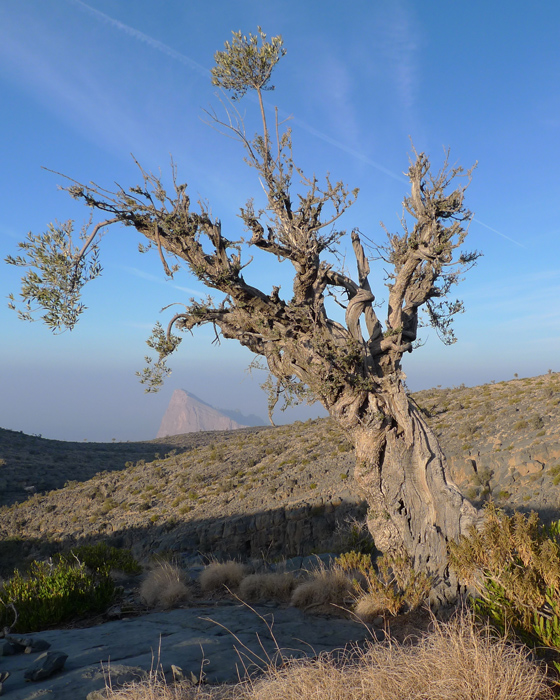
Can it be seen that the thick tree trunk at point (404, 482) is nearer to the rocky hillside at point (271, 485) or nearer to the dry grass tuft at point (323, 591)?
the dry grass tuft at point (323, 591)

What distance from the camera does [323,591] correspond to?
807 cm

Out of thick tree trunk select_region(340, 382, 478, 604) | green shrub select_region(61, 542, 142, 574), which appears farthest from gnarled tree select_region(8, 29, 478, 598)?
green shrub select_region(61, 542, 142, 574)

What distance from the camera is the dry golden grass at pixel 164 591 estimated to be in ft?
29.3

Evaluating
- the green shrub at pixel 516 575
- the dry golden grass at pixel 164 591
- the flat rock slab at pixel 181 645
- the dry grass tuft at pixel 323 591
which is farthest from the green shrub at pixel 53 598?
the green shrub at pixel 516 575

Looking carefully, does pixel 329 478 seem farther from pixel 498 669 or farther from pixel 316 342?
pixel 498 669

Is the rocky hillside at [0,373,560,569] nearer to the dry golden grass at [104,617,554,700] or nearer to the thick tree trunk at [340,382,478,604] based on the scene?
the thick tree trunk at [340,382,478,604]

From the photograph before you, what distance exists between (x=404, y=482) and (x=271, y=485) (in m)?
17.0

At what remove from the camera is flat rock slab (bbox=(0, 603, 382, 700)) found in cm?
480

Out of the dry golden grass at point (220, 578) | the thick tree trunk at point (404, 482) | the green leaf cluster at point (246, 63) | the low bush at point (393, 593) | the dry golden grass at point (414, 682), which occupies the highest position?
the green leaf cluster at point (246, 63)

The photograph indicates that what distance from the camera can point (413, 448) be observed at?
341 inches

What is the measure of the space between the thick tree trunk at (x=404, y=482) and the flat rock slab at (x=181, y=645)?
6.75ft

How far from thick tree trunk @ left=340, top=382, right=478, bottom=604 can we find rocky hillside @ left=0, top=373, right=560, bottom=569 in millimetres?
5569

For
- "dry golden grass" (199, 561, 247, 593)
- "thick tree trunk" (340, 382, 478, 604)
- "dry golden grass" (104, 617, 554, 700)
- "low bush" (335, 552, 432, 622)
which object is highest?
"thick tree trunk" (340, 382, 478, 604)

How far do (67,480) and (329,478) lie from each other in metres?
25.2
